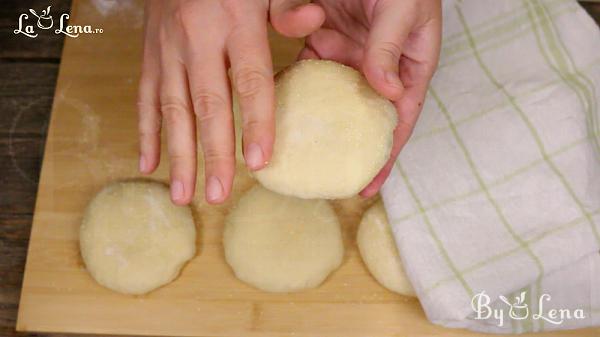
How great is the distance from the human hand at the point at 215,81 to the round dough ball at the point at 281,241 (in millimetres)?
274

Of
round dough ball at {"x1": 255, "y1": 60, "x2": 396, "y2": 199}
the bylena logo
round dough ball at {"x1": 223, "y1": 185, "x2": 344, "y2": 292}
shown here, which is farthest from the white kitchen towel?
round dough ball at {"x1": 255, "y1": 60, "x2": 396, "y2": 199}

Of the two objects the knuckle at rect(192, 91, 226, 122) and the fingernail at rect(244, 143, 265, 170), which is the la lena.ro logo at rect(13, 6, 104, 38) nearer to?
the knuckle at rect(192, 91, 226, 122)

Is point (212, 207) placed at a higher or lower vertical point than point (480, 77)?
lower

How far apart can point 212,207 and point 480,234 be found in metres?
0.53

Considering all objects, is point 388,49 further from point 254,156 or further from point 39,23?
point 39,23

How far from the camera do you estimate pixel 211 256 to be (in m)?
1.27

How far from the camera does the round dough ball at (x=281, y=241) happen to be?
1.21m

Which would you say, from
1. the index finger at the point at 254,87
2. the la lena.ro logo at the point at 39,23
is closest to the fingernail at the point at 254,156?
the index finger at the point at 254,87

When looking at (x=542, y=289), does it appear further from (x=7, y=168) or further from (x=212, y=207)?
(x=7, y=168)

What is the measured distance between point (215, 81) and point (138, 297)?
50cm

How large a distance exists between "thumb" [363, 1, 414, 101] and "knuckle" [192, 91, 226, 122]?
215 millimetres

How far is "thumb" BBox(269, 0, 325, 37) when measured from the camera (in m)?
0.90

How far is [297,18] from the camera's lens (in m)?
0.91

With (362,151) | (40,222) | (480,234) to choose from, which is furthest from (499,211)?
(40,222)
